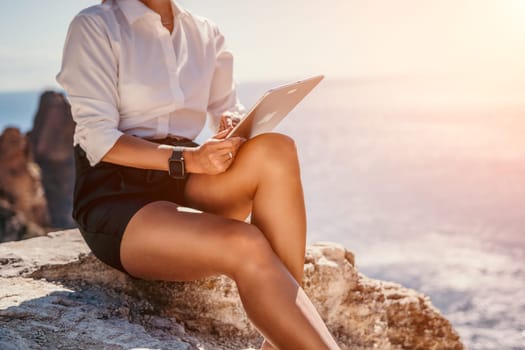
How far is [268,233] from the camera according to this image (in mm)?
1980

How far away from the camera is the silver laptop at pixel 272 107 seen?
187 centimetres

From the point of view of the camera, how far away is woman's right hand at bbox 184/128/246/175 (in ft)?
6.47

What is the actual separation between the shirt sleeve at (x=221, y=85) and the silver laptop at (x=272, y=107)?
56cm

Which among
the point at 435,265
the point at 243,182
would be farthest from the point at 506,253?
the point at 243,182

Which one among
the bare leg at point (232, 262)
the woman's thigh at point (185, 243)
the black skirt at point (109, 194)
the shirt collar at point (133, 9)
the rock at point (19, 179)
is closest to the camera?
the bare leg at point (232, 262)

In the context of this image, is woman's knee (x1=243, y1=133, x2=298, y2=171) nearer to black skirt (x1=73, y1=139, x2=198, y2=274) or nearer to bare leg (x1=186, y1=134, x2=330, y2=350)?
bare leg (x1=186, y1=134, x2=330, y2=350)

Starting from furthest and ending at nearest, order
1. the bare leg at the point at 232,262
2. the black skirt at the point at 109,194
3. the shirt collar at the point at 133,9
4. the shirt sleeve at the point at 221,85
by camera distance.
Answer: the shirt sleeve at the point at 221,85 → the shirt collar at the point at 133,9 → the black skirt at the point at 109,194 → the bare leg at the point at 232,262

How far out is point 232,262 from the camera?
1.83 metres

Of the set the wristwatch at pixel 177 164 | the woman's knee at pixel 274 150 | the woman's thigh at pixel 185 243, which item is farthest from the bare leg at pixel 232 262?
the woman's knee at pixel 274 150

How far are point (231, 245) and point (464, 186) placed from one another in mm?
36268

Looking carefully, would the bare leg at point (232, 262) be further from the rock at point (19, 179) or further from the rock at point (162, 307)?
the rock at point (19, 179)

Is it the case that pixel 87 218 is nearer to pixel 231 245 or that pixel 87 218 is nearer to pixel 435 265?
pixel 231 245

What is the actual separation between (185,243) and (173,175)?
27cm

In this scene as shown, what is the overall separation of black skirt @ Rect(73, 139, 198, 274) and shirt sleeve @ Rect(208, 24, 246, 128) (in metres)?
0.43
